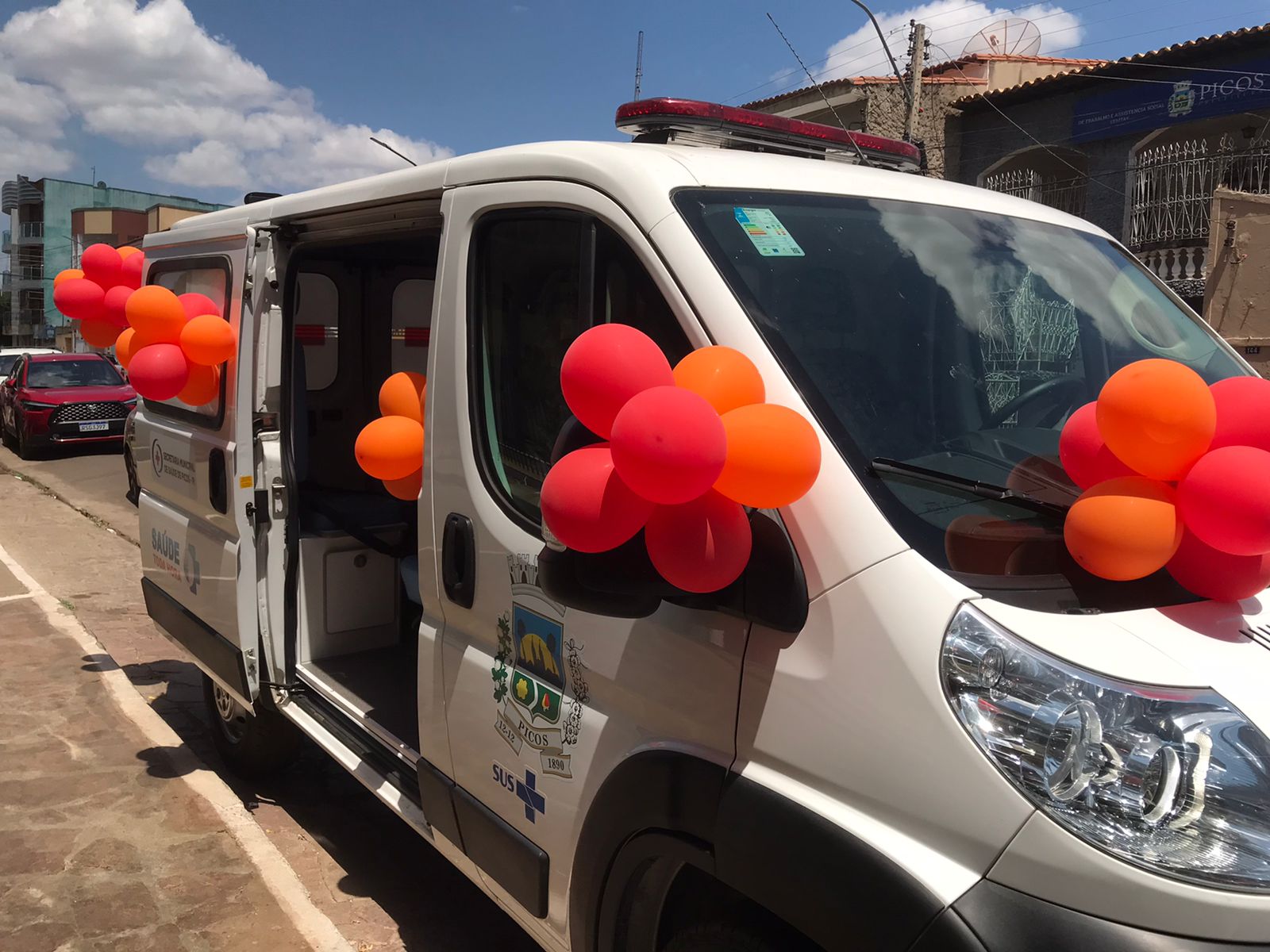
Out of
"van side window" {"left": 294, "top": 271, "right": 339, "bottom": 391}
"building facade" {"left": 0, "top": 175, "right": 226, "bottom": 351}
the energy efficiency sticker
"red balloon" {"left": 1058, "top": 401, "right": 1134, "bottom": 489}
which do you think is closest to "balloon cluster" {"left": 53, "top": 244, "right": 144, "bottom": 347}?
"van side window" {"left": 294, "top": 271, "right": 339, "bottom": 391}

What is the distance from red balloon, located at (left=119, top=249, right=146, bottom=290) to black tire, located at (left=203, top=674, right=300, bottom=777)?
201 cm

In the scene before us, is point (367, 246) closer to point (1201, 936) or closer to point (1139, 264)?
point (1139, 264)

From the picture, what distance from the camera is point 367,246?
4559mm

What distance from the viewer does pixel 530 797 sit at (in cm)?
246

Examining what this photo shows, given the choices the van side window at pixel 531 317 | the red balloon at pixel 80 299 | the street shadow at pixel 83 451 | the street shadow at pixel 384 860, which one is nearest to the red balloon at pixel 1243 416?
the van side window at pixel 531 317

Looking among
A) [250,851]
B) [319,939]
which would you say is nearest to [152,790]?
[250,851]

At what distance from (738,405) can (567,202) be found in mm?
864

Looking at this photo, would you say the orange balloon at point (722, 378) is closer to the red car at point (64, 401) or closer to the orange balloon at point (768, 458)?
the orange balloon at point (768, 458)

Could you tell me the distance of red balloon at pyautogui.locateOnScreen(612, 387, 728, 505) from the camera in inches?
61.6

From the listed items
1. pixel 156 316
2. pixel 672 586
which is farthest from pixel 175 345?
pixel 672 586

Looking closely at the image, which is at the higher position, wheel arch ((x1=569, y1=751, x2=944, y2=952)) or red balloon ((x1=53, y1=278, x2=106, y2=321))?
red balloon ((x1=53, y1=278, x2=106, y2=321))

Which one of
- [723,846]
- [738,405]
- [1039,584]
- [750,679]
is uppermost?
[738,405]

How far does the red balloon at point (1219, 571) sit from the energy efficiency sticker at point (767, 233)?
0.95 metres

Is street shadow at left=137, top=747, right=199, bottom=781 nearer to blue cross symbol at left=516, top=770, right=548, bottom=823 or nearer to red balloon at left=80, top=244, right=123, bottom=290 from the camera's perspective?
red balloon at left=80, top=244, right=123, bottom=290
